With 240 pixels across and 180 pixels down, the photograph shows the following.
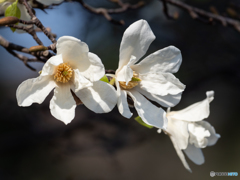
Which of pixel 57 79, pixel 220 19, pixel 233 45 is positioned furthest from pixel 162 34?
pixel 57 79

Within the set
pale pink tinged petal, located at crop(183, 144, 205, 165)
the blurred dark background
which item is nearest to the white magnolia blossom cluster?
pale pink tinged petal, located at crop(183, 144, 205, 165)

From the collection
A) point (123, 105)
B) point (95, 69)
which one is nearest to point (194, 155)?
point (123, 105)

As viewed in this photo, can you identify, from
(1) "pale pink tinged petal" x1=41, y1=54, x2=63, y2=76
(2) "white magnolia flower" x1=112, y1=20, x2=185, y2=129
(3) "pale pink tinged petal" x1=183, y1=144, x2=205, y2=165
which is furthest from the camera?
(3) "pale pink tinged petal" x1=183, y1=144, x2=205, y2=165

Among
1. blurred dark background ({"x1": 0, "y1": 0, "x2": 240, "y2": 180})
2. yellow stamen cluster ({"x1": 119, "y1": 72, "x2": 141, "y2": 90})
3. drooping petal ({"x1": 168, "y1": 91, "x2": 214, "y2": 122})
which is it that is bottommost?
blurred dark background ({"x1": 0, "y1": 0, "x2": 240, "y2": 180})

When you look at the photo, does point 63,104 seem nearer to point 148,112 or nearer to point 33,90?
point 33,90

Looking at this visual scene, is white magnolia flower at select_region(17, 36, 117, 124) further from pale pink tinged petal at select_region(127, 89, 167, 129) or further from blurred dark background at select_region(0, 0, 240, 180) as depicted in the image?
blurred dark background at select_region(0, 0, 240, 180)

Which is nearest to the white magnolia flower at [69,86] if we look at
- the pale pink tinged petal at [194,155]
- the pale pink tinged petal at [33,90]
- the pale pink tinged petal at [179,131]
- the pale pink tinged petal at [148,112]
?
the pale pink tinged petal at [33,90]

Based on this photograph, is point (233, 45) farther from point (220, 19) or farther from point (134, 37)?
point (134, 37)
